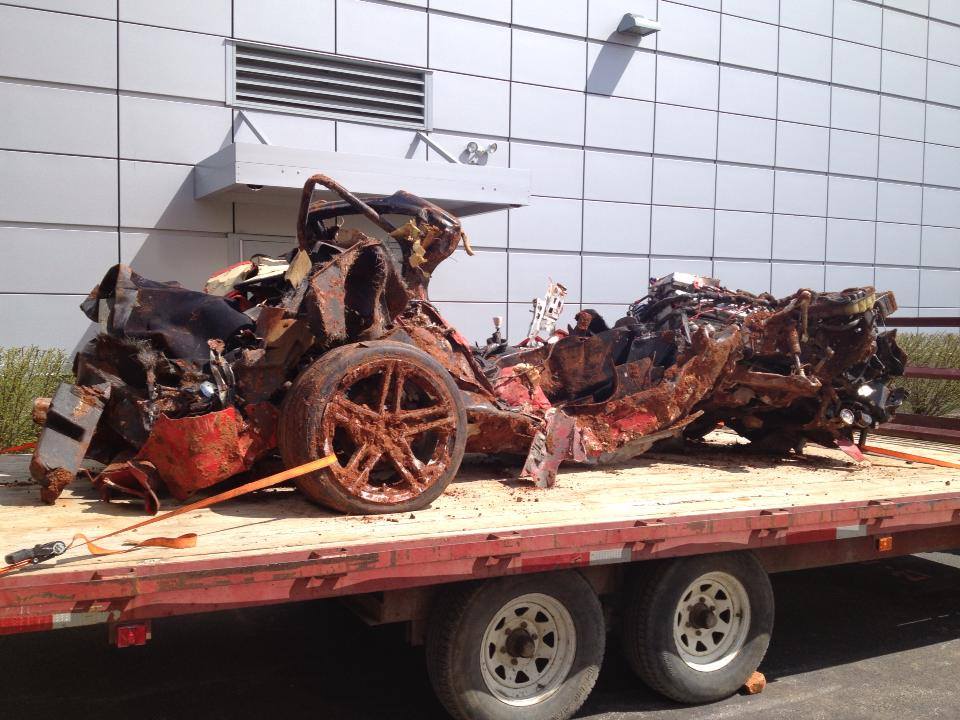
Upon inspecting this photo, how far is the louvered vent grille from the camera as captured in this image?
10.8m

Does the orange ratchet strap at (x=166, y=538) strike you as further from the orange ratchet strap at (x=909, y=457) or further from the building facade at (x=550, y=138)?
the building facade at (x=550, y=138)

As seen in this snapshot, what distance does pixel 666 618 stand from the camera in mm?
4293

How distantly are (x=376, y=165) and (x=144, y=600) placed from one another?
297 inches

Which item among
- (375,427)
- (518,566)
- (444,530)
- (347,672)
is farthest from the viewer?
(347,672)

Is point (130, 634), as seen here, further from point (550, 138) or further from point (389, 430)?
point (550, 138)

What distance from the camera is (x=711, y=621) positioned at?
446cm

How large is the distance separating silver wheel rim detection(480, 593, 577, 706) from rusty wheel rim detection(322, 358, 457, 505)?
77cm

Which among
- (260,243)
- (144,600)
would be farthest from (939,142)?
(144,600)

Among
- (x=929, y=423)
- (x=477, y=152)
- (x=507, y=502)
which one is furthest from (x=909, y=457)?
(x=477, y=152)

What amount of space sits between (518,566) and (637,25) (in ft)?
36.4

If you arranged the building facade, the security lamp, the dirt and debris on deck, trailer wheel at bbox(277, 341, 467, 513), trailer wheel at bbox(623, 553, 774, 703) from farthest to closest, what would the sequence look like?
the security lamp → the building facade → trailer wheel at bbox(623, 553, 774, 703) → trailer wheel at bbox(277, 341, 467, 513) → the dirt and debris on deck

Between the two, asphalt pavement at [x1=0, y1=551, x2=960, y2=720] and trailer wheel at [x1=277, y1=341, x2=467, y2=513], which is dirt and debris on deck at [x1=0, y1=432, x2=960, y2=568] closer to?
trailer wheel at [x1=277, y1=341, x2=467, y2=513]

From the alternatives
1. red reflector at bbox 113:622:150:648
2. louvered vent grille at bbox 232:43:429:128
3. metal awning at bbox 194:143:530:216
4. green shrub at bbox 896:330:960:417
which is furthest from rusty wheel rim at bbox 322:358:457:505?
green shrub at bbox 896:330:960:417

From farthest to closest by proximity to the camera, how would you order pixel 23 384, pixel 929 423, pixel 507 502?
pixel 23 384 → pixel 929 423 → pixel 507 502
